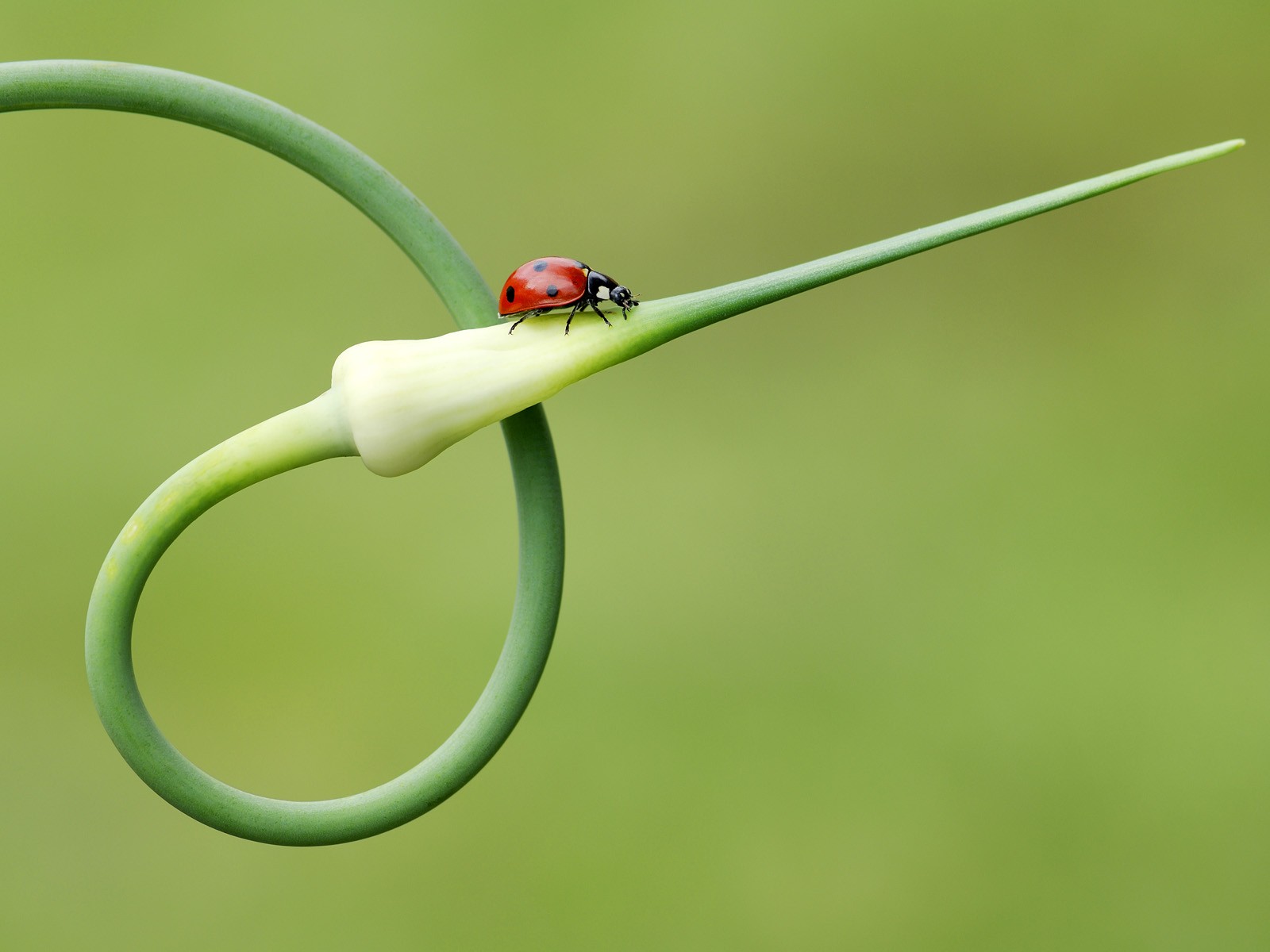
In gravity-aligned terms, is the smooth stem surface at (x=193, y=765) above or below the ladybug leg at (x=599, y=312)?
below

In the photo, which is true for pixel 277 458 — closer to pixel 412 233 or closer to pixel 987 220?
pixel 412 233

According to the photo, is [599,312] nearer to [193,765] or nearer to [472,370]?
[472,370]

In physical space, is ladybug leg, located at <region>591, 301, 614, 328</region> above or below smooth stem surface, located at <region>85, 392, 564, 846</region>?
above

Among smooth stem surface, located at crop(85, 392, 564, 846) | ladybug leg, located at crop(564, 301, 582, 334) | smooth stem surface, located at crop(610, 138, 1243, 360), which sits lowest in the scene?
smooth stem surface, located at crop(85, 392, 564, 846)

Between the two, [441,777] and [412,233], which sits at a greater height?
[412,233]

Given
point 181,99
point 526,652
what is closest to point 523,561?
point 526,652

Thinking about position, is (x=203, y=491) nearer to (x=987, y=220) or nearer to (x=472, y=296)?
(x=472, y=296)
